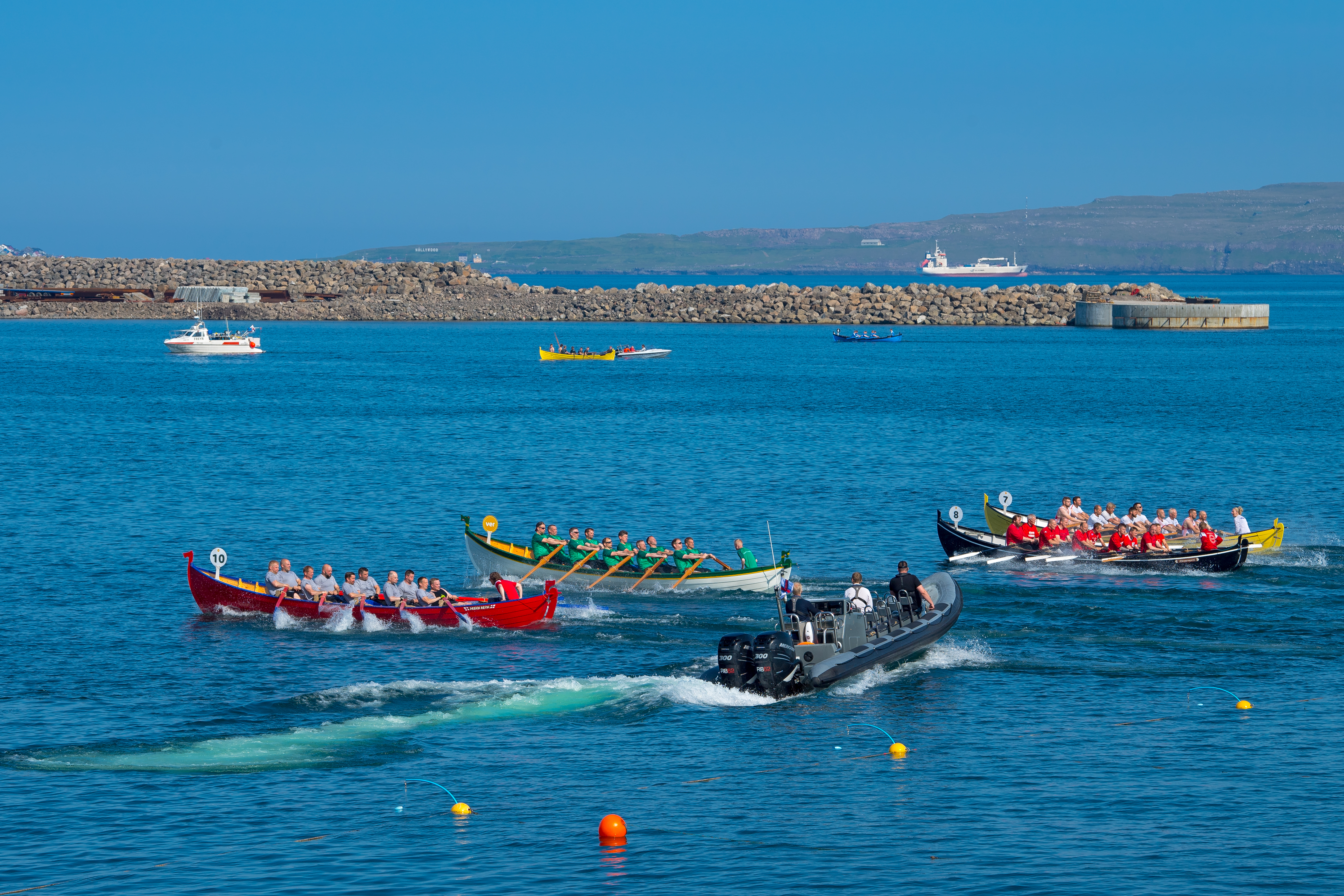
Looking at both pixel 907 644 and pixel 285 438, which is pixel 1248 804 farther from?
pixel 285 438

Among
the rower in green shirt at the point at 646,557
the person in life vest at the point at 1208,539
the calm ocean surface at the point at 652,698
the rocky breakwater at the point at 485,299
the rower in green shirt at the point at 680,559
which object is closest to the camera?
the calm ocean surface at the point at 652,698

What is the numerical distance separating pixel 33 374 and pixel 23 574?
67.6 meters

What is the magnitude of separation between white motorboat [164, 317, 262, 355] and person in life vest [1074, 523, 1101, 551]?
90394mm

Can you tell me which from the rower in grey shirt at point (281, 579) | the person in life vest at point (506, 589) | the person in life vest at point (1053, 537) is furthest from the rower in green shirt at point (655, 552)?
the person in life vest at point (1053, 537)

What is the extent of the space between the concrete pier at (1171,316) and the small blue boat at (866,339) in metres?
26.2

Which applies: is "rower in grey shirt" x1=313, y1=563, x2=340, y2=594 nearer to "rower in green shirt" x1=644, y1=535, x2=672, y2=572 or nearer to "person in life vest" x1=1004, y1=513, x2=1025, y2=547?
"rower in green shirt" x1=644, y1=535, x2=672, y2=572

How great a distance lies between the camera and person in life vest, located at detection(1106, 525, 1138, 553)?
37125 mm

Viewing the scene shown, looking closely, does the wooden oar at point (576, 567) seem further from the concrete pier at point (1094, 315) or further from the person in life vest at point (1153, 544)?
the concrete pier at point (1094, 315)

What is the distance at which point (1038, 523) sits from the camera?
39281 mm

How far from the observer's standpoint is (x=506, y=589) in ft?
104

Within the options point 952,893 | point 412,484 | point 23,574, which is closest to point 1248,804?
point 952,893

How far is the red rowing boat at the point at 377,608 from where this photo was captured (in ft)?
101

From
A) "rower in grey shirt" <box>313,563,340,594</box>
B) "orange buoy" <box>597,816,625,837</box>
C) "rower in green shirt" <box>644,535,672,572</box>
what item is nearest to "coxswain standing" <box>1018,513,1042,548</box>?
"rower in green shirt" <box>644,535,672,572</box>

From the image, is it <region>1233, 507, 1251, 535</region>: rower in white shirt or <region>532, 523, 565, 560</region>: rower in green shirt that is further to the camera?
<region>1233, 507, 1251, 535</region>: rower in white shirt
